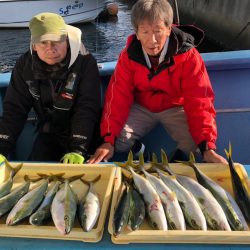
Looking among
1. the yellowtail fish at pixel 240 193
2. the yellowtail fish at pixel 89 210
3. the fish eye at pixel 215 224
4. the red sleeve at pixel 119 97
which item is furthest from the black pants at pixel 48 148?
the fish eye at pixel 215 224

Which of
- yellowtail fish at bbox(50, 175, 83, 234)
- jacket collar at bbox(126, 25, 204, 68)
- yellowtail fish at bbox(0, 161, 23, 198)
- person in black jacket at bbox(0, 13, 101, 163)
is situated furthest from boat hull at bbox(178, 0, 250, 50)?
yellowtail fish at bbox(50, 175, 83, 234)

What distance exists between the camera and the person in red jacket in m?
2.92

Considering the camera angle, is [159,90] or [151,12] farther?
[159,90]

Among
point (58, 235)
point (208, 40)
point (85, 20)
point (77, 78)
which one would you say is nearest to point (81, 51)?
point (77, 78)

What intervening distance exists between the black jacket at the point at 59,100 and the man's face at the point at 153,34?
0.64 meters

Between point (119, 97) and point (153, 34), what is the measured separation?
2.34 ft

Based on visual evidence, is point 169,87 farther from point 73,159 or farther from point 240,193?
point 240,193

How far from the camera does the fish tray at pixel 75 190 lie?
1.91m

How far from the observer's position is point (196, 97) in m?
3.14

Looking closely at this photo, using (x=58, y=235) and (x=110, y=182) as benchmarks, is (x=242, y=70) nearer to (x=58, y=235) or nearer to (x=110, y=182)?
(x=110, y=182)

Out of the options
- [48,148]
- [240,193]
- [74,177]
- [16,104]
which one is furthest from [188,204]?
[16,104]

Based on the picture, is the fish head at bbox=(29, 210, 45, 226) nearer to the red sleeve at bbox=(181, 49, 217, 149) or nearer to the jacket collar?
the red sleeve at bbox=(181, 49, 217, 149)

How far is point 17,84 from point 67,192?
63.0 inches

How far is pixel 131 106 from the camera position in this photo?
3.61 m
